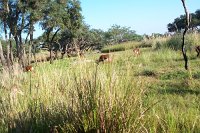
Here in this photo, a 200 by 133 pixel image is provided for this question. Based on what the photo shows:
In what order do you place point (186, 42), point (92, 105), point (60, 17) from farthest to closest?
point (60, 17) → point (186, 42) → point (92, 105)

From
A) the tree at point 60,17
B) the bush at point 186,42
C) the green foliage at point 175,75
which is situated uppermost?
the tree at point 60,17

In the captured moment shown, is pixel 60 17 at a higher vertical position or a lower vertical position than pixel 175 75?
higher

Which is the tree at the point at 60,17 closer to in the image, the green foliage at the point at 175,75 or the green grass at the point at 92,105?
the green foliage at the point at 175,75

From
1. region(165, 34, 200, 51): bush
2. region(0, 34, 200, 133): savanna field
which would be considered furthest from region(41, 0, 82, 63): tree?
region(0, 34, 200, 133): savanna field

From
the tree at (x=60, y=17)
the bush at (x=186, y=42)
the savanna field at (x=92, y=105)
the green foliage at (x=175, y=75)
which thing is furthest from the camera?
the tree at (x=60, y=17)

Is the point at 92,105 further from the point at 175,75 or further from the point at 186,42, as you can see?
the point at 186,42

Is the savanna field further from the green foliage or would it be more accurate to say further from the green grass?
the green foliage

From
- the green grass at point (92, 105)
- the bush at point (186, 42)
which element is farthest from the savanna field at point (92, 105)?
the bush at point (186, 42)

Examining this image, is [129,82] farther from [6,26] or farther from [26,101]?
[6,26]

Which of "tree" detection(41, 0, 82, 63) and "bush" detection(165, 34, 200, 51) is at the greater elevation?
"tree" detection(41, 0, 82, 63)

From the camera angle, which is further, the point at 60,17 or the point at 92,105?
the point at 60,17

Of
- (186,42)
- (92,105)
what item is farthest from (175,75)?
(186,42)

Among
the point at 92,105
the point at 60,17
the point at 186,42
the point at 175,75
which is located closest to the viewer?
the point at 92,105

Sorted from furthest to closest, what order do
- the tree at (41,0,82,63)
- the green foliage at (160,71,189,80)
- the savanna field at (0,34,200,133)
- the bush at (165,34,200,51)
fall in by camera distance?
the tree at (41,0,82,63), the bush at (165,34,200,51), the green foliage at (160,71,189,80), the savanna field at (0,34,200,133)
